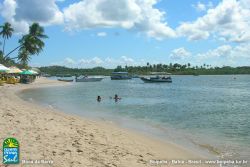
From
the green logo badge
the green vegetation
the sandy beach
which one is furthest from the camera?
the green vegetation

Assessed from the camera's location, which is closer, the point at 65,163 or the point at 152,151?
the point at 65,163

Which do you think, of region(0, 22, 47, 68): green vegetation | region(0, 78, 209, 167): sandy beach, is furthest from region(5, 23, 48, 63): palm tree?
region(0, 78, 209, 167): sandy beach

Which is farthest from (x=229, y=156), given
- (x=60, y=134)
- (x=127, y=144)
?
(x=60, y=134)

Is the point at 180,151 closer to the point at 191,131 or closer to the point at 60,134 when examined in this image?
the point at 60,134

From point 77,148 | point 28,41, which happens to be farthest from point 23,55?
point 77,148

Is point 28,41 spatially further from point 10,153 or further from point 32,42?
point 10,153

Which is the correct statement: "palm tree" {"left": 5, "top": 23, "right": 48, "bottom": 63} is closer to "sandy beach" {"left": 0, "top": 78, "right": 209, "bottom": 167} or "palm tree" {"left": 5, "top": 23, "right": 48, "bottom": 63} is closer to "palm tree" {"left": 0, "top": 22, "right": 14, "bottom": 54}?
"palm tree" {"left": 0, "top": 22, "right": 14, "bottom": 54}

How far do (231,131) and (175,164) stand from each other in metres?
9.52

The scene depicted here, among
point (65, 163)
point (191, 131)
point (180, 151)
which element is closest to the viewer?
point (65, 163)

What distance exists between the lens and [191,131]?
62.1ft

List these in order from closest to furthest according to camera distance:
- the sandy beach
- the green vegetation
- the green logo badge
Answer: the green logo badge < the sandy beach < the green vegetation

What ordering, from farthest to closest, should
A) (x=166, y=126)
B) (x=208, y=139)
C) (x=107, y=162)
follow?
(x=166, y=126)
(x=208, y=139)
(x=107, y=162)

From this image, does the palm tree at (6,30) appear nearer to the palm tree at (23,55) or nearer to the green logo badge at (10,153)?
the palm tree at (23,55)

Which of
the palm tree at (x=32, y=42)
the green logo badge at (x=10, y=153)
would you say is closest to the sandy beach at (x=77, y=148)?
the green logo badge at (x=10, y=153)
